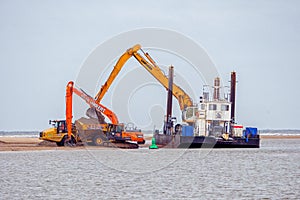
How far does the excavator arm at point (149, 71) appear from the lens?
61438 millimetres

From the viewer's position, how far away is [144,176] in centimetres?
3509

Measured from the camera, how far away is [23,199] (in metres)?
26.1

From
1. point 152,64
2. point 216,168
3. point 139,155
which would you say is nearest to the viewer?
point 216,168

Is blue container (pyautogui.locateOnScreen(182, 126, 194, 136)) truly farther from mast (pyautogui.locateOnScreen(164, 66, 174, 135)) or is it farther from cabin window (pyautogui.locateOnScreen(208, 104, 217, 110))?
mast (pyautogui.locateOnScreen(164, 66, 174, 135))

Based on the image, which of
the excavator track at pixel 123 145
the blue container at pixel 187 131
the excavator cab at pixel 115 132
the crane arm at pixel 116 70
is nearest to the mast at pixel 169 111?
the crane arm at pixel 116 70

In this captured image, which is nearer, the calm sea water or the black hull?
the calm sea water

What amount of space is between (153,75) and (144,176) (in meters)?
30.2

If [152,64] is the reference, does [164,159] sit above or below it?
below

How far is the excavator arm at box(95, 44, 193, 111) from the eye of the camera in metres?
61.4

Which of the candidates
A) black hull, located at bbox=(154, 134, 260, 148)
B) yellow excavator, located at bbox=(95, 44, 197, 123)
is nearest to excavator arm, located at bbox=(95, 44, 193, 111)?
yellow excavator, located at bbox=(95, 44, 197, 123)

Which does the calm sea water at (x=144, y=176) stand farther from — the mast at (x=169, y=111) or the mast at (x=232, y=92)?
the mast at (x=169, y=111)

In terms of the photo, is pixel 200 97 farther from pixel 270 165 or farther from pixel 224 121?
pixel 270 165

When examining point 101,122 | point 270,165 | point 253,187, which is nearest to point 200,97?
point 101,122

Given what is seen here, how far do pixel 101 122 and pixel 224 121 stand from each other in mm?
9902
